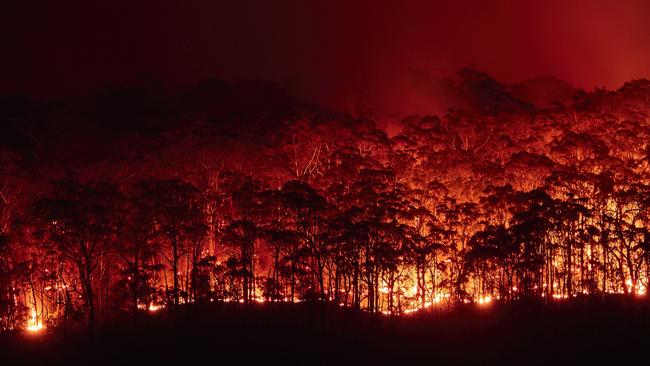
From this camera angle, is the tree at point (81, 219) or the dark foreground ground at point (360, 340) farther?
the tree at point (81, 219)

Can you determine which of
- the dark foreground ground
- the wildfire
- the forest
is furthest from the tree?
the wildfire

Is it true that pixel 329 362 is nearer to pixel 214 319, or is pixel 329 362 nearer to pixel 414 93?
pixel 214 319

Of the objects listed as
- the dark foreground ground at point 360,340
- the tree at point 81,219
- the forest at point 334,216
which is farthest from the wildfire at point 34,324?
the tree at point 81,219

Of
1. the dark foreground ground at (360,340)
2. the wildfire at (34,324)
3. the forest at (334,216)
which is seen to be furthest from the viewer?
the wildfire at (34,324)

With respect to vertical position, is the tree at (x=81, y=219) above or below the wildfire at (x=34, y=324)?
above

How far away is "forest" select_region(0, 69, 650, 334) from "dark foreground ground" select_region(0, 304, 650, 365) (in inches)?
50.7

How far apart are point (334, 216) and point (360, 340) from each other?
19.1ft

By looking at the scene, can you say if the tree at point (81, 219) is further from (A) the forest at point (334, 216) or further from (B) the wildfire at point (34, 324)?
(B) the wildfire at point (34, 324)

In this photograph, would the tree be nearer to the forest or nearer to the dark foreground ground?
the forest

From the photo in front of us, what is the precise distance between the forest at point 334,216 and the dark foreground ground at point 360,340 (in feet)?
4.22

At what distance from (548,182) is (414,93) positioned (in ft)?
125

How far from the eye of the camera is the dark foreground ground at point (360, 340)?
63.1 ft

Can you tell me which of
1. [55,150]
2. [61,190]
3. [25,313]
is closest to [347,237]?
[61,190]

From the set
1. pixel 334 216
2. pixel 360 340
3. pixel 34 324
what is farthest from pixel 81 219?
pixel 360 340
